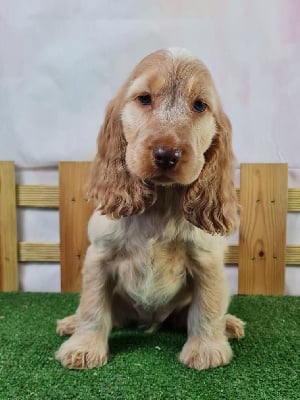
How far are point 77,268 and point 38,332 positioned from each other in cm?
59

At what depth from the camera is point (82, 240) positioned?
253cm

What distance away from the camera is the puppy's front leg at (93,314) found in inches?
68.8

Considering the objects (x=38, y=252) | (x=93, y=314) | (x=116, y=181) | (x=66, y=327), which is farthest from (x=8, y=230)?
(x=116, y=181)

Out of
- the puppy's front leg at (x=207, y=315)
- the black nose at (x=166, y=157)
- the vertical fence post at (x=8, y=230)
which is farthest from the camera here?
the vertical fence post at (x=8, y=230)

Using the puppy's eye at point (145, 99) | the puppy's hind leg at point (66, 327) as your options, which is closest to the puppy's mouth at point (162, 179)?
the puppy's eye at point (145, 99)

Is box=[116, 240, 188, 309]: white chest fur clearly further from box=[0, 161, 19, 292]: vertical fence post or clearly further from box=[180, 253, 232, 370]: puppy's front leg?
box=[0, 161, 19, 292]: vertical fence post

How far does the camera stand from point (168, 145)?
1.42 meters

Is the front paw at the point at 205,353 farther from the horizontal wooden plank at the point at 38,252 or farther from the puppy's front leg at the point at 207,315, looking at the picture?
the horizontal wooden plank at the point at 38,252

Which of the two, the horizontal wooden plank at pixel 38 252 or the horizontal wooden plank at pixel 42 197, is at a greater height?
the horizontal wooden plank at pixel 42 197

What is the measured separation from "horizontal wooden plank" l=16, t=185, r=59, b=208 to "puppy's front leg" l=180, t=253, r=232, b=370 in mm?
995

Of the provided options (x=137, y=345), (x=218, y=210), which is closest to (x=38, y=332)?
(x=137, y=345)

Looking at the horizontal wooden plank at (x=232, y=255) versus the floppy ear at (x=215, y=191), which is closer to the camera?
the floppy ear at (x=215, y=191)

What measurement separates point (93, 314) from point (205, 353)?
1.33ft

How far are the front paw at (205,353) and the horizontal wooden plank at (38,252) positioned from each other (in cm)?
100
